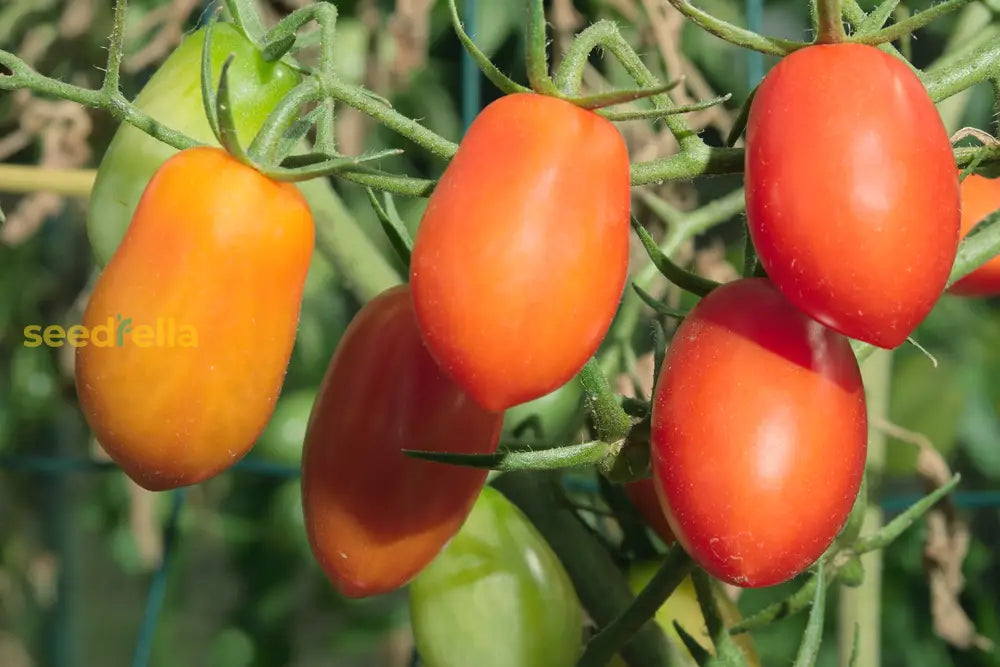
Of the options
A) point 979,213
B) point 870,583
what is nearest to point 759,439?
point 979,213

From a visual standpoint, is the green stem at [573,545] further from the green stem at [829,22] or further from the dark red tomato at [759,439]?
the green stem at [829,22]

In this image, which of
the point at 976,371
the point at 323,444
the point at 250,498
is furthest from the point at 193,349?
the point at 976,371

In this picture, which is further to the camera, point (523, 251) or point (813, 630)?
point (813, 630)

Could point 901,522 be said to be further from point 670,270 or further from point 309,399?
point 309,399

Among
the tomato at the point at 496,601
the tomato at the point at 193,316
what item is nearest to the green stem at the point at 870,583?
the tomato at the point at 496,601

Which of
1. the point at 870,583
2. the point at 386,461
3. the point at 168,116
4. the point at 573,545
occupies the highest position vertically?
the point at 168,116

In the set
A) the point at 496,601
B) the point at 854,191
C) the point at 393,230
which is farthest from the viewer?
the point at 496,601

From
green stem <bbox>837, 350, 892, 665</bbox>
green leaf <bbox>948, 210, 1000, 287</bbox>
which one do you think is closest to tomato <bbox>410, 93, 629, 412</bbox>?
green leaf <bbox>948, 210, 1000, 287</bbox>

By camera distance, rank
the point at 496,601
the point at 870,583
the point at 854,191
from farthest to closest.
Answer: the point at 870,583
the point at 496,601
the point at 854,191
